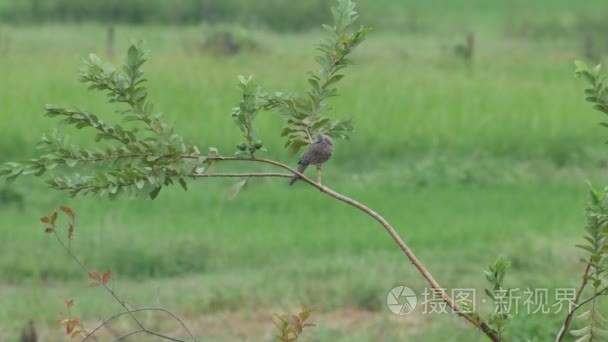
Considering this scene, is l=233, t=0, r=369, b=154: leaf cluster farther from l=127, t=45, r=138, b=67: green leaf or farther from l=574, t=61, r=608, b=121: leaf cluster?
l=574, t=61, r=608, b=121: leaf cluster

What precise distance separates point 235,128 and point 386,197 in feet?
6.89

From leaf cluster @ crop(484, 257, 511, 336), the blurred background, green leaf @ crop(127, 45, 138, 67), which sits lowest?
the blurred background

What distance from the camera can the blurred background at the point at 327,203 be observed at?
5.29 metres

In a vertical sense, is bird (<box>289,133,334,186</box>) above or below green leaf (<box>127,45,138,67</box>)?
below

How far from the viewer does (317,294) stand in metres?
5.43

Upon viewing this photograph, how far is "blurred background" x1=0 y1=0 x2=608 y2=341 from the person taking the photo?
529 cm

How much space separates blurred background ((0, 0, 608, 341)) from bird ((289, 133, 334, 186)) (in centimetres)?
27

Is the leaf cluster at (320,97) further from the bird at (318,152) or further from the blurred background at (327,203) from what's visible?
the blurred background at (327,203)

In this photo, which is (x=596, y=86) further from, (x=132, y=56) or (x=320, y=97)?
(x=132, y=56)

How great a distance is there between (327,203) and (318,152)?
5.70 metres

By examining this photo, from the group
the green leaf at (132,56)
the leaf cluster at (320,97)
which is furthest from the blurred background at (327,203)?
the leaf cluster at (320,97)

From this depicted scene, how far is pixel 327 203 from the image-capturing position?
7551mm

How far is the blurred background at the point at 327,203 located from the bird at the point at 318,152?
27cm

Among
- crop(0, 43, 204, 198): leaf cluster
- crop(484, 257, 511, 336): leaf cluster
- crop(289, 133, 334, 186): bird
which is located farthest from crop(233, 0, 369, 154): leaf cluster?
crop(484, 257, 511, 336): leaf cluster
